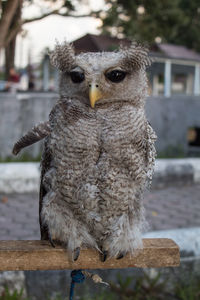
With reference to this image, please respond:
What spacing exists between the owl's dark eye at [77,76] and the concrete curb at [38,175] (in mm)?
4234

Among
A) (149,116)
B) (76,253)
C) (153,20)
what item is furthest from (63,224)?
(153,20)

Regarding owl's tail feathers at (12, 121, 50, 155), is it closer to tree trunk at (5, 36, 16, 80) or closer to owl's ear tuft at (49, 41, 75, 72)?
owl's ear tuft at (49, 41, 75, 72)

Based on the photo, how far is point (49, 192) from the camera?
7.23 ft

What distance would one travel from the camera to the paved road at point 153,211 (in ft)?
15.6

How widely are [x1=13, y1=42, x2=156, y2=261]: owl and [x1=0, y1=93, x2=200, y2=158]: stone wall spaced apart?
5.65m

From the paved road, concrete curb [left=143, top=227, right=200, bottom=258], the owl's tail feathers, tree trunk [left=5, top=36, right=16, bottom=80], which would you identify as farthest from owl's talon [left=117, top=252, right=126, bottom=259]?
tree trunk [left=5, top=36, right=16, bottom=80]

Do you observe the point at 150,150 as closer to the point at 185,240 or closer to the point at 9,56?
the point at 185,240

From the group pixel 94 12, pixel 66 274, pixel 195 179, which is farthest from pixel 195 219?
pixel 94 12

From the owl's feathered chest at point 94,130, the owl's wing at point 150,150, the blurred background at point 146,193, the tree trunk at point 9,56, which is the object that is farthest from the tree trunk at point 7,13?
the tree trunk at point 9,56

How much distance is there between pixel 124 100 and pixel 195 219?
3.78 m

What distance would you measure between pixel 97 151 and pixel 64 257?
0.60 meters

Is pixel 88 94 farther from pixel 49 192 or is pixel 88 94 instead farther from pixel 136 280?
pixel 136 280

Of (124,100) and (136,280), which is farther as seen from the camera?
(136,280)

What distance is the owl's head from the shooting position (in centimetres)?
187
